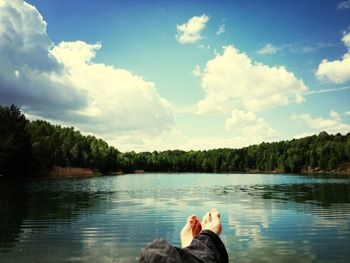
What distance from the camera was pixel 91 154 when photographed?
12275 cm

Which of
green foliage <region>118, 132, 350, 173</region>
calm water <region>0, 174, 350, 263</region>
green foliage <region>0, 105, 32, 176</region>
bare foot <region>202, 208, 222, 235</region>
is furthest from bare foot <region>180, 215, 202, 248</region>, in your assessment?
green foliage <region>118, 132, 350, 173</region>

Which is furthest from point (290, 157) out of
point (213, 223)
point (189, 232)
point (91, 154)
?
point (213, 223)

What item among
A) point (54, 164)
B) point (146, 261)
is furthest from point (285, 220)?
point (54, 164)

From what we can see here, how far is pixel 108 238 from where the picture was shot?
42.0 ft

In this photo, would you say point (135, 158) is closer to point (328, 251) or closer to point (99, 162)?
point (99, 162)

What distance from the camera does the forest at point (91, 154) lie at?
71.2m

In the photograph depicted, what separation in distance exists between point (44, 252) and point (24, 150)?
2685 inches

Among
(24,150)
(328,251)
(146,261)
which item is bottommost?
(328,251)

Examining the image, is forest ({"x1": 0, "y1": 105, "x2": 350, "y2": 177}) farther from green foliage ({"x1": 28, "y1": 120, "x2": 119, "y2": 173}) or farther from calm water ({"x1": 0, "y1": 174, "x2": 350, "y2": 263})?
calm water ({"x1": 0, "y1": 174, "x2": 350, "y2": 263})

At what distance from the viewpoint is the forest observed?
234 ft

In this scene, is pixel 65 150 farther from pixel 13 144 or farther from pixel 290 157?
pixel 290 157

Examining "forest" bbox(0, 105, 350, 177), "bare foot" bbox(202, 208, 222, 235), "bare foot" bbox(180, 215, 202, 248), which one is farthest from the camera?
"forest" bbox(0, 105, 350, 177)

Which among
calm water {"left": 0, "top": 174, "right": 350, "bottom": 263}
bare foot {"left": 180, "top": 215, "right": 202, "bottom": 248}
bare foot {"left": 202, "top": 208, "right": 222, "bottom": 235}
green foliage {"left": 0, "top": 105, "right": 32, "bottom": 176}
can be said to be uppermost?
green foliage {"left": 0, "top": 105, "right": 32, "bottom": 176}

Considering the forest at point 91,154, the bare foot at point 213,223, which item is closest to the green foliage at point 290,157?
the forest at point 91,154
